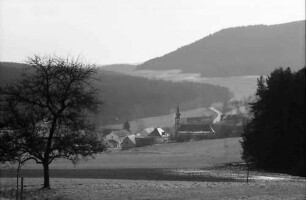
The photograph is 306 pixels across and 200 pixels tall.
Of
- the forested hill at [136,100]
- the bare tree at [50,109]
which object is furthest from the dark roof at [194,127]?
the bare tree at [50,109]

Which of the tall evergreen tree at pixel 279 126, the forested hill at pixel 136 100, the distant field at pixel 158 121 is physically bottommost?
the tall evergreen tree at pixel 279 126

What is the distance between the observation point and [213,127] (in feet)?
470

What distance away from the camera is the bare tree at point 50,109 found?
1161 inches

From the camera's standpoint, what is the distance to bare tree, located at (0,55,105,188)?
2948 cm

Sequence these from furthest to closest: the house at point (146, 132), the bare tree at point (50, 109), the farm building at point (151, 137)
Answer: the house at point (146, 132) < the farm building at point (151, 137) < the bare tree at point (50, 109)

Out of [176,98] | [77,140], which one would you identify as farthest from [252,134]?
[176,98]

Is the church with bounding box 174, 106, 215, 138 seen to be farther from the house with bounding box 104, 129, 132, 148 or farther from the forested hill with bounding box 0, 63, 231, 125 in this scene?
the forested hill with bounding box 0, 63, 231, 125

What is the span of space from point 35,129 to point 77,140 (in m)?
2.32

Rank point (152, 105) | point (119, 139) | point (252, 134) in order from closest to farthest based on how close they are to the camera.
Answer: point (252, 134), point (119, 139), point (152, 105)

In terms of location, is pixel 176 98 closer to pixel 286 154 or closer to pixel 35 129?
pixel 286 154

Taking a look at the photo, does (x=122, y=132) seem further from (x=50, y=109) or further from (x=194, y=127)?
(x=50, y=109)

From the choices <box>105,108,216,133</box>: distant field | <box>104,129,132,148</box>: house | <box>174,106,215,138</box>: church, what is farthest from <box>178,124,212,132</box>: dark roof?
<box>105,108,216,133</box>: distant field

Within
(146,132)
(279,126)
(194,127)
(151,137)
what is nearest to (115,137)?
(151,137)

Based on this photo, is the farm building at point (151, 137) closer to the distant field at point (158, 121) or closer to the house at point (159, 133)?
the house at point (159, 133)
